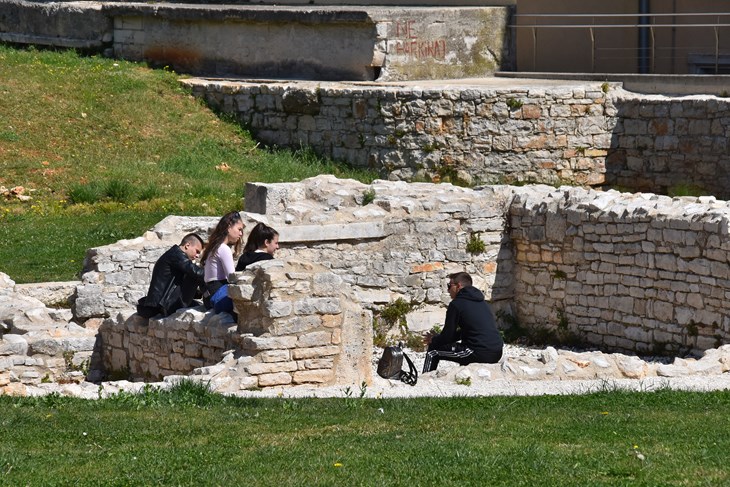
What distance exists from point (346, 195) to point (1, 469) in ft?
27.6

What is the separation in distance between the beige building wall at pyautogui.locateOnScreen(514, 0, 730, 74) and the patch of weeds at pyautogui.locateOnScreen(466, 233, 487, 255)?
9594 millimetres

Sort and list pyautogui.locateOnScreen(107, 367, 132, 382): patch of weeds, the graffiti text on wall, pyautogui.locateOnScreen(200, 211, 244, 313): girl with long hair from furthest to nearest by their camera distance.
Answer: the graffiti text on wall < pyautogui.locateOnScreen(107, 367, 132, 382): patch of weeds < pyautogui.locateOnScreen(200, 211, 244, 313): girl with long hair

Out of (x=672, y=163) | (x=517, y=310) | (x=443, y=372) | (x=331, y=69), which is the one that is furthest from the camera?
(x=331, y=69)

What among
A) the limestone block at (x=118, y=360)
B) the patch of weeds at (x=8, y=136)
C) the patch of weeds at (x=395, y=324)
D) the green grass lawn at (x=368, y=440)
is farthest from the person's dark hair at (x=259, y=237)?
the patch of weeds at (x=8, y=136)

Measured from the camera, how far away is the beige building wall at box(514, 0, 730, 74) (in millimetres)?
25531

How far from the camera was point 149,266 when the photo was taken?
15.7 meters

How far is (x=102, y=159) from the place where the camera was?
75.7 feet

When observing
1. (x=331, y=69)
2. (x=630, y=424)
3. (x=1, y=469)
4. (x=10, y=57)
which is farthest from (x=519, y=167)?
(x=1, y=469)

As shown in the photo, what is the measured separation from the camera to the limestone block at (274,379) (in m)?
11.8

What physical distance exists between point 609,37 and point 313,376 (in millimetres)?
16640

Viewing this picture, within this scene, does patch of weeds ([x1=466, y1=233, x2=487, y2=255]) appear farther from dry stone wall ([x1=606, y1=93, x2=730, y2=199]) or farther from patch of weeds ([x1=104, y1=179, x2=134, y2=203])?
patch of weeds ([x1=104, y1=179, x2=134, y2=203])

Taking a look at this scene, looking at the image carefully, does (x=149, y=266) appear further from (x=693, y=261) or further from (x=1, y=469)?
(x=1, y=469)

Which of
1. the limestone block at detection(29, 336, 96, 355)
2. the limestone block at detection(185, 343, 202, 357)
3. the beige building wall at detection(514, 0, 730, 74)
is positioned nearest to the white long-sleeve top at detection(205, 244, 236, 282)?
the limestone block at detection(185, 343, 202, 357)

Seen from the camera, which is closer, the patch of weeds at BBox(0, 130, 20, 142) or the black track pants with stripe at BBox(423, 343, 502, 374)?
the black track pants with stripe at BBox(423, 343, 502, 374)
